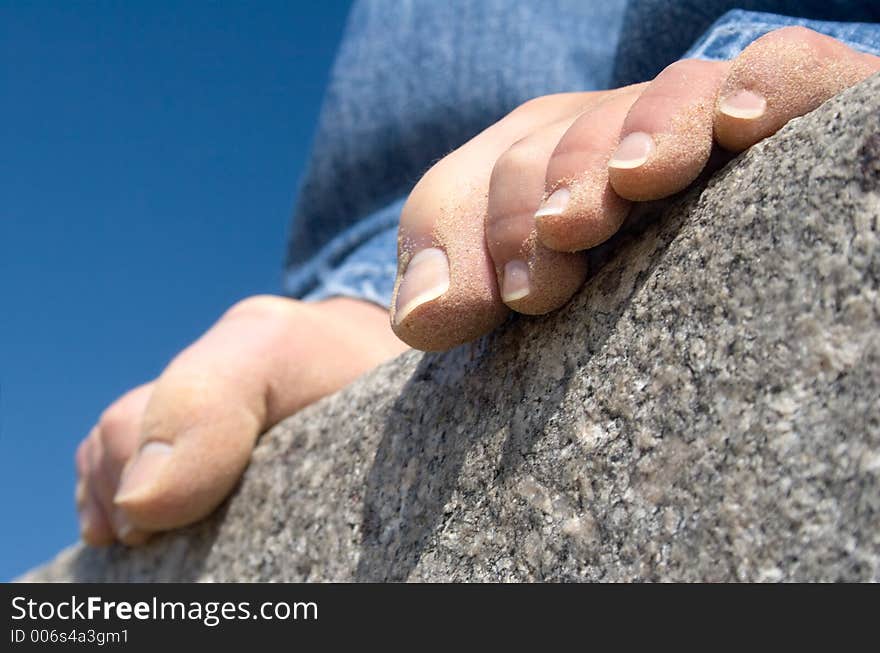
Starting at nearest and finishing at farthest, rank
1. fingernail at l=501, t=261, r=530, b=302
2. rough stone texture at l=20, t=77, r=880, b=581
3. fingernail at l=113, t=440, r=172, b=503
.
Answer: rough stone texture at l=20, t=77, r=880, b=581 → fingernail at l=501, t=261, r=530, b=302 → fingernail at l=113, t=440, r=172, b=503

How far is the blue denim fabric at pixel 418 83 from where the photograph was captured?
35.7 inches

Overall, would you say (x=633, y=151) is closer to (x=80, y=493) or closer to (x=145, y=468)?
(x=145, y=468)

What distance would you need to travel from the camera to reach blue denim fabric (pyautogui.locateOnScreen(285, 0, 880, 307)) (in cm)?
91

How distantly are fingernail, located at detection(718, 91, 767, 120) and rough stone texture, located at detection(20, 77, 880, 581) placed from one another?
0.02 m

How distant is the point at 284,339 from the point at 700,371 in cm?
50

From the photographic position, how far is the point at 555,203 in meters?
0.45

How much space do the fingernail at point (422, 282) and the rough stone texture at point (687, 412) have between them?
0.06 meters

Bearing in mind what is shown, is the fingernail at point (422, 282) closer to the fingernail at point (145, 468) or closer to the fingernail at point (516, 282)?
the fingernail at point (516, 282)

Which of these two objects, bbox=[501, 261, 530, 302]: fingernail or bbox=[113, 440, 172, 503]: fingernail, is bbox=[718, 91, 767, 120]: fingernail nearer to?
bbox=[501, 261, 530, 302]: fingernail

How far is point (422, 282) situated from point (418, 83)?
31.0 inches

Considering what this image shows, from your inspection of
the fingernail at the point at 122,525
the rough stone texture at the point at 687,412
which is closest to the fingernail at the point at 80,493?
the fingernail at the point at 122,525

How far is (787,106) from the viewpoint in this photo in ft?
1.46

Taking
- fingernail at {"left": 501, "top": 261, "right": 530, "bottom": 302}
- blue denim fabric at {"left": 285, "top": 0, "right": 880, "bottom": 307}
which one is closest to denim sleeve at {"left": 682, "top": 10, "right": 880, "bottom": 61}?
blue denim fabric at {"left": 285, "top": 0, "right": 880, "bottom": 307}
